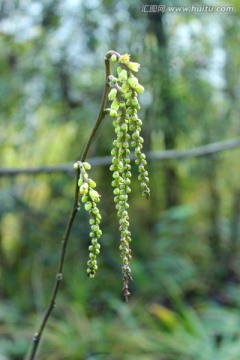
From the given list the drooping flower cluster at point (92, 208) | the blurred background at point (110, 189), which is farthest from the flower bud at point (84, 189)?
the blurred background at point (110, 189)

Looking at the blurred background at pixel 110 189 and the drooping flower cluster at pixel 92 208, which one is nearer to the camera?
the drooping flower cluster at pixel 92 208

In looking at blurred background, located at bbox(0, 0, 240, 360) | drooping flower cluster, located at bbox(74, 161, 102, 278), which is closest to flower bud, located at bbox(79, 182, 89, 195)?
drooping flower cluster, located at bbox(74, 161, 102, 278)

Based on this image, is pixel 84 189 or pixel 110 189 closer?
pixel 84 189

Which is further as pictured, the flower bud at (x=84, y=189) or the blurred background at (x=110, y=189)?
the blurred background at (x=110, y=189)

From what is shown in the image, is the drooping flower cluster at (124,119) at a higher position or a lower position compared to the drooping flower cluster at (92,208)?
higher

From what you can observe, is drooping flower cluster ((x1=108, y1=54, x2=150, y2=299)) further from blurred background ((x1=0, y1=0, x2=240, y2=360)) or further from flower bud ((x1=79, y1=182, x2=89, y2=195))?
blurred background ((x1=0, y1=0, x2=240, y2=360))

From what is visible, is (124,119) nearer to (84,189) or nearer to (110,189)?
(84,189)

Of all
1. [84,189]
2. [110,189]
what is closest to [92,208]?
[84,189]

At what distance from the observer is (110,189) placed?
3090 millimetres

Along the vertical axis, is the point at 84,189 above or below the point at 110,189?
below

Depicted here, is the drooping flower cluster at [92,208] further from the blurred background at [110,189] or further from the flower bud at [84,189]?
the blurred background at [110,189]

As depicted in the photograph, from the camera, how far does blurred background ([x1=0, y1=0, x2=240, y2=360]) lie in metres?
2.44

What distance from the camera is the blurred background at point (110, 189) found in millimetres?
2439

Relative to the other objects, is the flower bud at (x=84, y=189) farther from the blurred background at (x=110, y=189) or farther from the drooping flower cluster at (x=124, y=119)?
the blurred background at (x=110, y=189)
